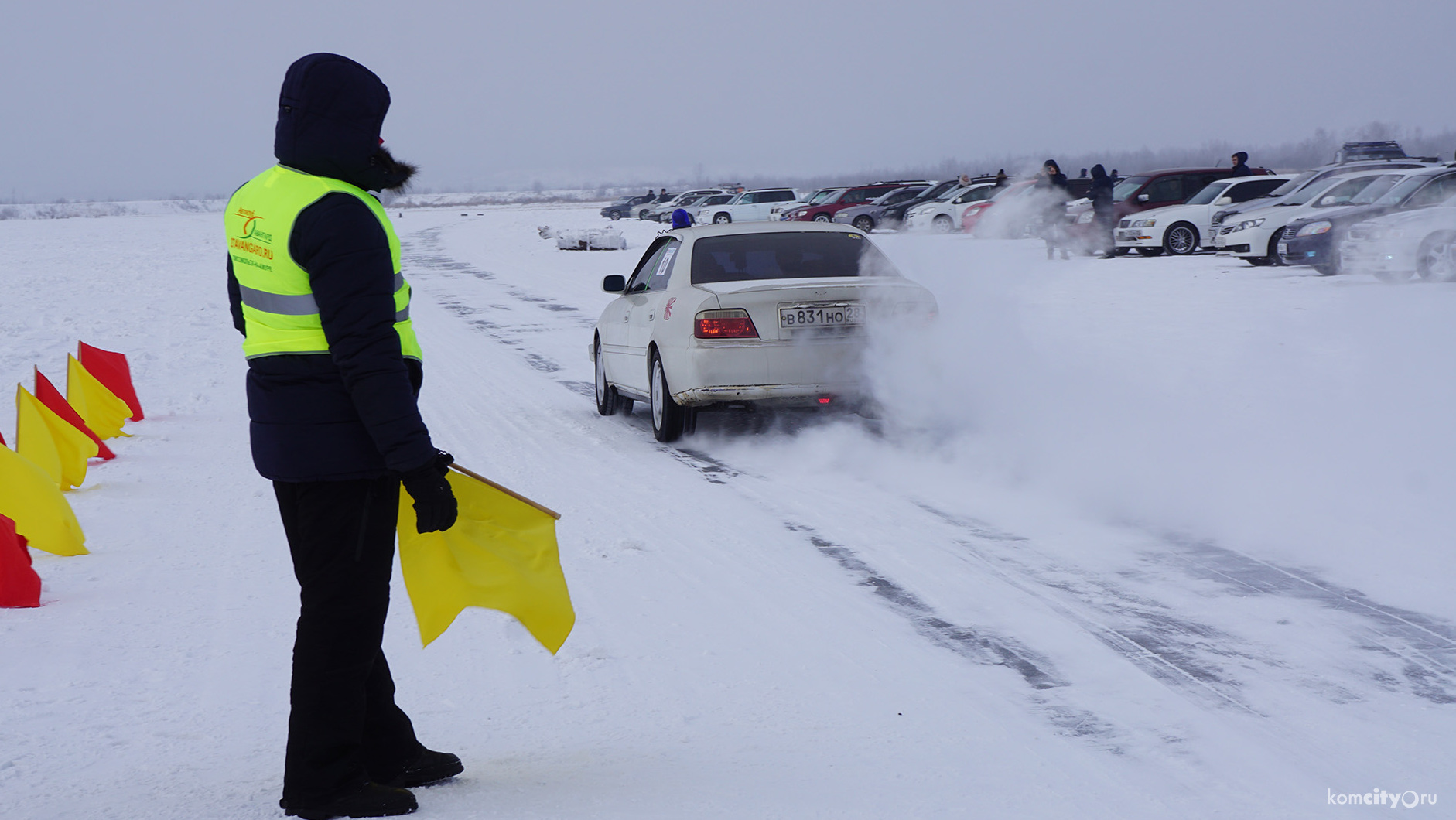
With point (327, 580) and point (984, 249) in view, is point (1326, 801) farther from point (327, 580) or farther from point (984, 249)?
point (984, 249)

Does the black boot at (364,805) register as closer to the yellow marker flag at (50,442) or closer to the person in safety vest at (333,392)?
the person in safety vest at (333,392)

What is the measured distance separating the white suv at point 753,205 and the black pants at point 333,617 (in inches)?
1558

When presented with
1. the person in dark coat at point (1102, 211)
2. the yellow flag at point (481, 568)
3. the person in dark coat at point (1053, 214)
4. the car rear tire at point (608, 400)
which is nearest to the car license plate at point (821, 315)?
the car rear tire at point (608, 400)

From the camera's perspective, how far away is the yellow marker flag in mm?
6289

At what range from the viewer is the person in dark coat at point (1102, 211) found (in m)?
21.5

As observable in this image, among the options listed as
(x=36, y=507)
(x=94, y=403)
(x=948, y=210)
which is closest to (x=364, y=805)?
(x=36, y=507)

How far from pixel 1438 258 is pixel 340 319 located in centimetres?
1472

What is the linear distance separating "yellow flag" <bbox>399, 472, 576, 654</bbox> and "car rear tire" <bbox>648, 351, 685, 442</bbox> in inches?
185

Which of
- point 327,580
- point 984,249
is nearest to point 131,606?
point 327,580

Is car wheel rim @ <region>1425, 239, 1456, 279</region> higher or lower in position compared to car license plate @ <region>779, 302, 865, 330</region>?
lower

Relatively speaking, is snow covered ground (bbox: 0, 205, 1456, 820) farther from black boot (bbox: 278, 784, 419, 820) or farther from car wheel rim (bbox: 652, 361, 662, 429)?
car wheel rim (bbox: 652, 361, 662, 429)

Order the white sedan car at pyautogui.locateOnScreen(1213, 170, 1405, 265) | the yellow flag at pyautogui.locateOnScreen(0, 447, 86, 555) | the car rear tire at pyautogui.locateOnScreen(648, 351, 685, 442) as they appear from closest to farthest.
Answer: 1. the yellow flag at pyautogui.locateOnScreen(0, 447, 86, 555)
2. the car rear tire at pyautogui.locateOnScreen(648, 351, 685, 442)
3. the white sedan car at pyautogui.locateOnScreen(1213, 170, 1405, 265)

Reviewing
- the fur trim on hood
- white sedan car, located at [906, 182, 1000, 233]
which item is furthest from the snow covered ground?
white sedan car, located at [906, 182, 1000, 233]

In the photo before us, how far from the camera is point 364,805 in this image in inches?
111
